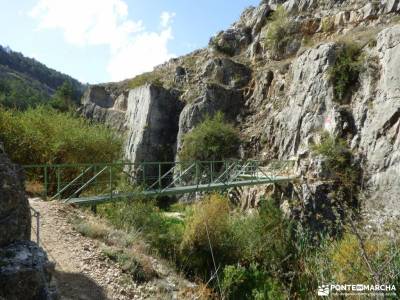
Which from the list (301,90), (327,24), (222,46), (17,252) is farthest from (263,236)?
(222,46)

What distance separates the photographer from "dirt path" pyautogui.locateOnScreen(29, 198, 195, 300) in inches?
248

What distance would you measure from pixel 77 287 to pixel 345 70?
16.2 m

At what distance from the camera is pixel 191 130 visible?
83.5 ft

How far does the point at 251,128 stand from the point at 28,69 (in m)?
101

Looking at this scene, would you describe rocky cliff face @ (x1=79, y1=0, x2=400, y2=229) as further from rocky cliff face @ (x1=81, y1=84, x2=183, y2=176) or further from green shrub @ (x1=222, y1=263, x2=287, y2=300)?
green shrub @ (x1=222, y1=263, x2=287, y2=300)

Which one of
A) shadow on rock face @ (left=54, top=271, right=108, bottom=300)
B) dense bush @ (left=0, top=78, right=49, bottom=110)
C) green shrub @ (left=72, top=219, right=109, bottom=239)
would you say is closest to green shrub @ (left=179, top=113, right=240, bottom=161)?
dense bush @ (left=0, top=78, right=49, bottom=110)

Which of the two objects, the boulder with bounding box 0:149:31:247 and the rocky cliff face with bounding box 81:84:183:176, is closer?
the boulder with bounding box 0:149:31:247

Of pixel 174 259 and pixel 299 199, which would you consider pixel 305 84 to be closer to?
pixel 299 199

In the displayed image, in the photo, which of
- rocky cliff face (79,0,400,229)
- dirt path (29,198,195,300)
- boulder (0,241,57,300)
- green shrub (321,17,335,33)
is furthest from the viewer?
green shrub (321,17,335,33)

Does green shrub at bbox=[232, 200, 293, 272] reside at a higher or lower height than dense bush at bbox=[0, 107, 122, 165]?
lower

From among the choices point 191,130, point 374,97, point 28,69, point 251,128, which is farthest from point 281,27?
point 28,69

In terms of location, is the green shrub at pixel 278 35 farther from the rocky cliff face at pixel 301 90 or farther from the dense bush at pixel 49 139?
the dense bush at pixel 49 139

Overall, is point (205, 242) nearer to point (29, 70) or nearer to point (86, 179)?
point (86, 179)

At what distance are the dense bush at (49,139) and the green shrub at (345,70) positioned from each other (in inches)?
426
